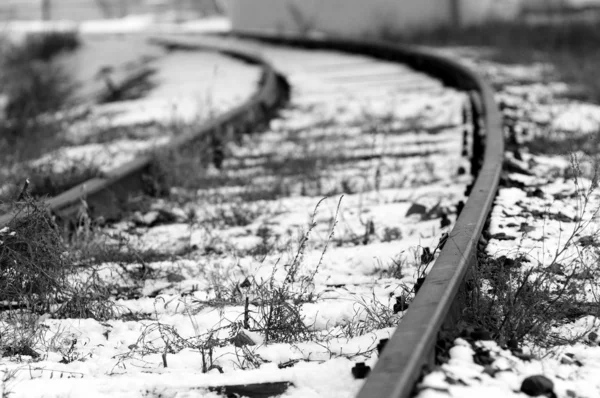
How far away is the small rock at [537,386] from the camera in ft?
6.65

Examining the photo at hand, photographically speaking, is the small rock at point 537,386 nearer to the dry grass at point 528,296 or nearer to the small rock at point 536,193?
the dry grass at point 528,296

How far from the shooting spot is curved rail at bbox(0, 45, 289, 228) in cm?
418

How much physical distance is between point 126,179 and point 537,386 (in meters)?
3.33

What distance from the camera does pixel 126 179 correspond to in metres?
4.93

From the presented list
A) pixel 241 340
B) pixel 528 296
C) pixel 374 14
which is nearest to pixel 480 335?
pixel 528 296

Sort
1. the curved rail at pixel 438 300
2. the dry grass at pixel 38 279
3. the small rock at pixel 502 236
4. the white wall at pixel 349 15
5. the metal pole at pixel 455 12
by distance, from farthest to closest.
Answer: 1. the white wall at pixel 349 15
2. the metal pole at pixel 455 12
3. the small rock at pixel 502 236
4. the dry grass at pixel 38 279
5. the curved rail at pixel 438 300

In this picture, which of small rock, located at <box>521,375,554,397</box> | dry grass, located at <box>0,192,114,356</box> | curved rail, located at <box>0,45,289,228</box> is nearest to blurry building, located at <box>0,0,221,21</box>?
curved rail, located at <box>0,45,289,228</box>

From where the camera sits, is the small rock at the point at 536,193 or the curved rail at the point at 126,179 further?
the curved rail at the point at 126,179

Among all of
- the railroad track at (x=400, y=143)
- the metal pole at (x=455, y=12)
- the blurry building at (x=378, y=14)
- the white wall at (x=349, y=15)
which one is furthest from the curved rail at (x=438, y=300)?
the white wall at (x=349, y=15)

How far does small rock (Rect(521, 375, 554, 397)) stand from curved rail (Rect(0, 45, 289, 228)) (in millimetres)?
1943

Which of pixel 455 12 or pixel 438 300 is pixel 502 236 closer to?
pixel 438 300

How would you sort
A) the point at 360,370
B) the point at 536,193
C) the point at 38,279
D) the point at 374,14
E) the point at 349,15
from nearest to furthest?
1. the point at 360,370
2. the point at 38,279
3. the point at 536,193
4. the point at 374,14
5. the point at 349,15

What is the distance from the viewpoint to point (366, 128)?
6.98 m

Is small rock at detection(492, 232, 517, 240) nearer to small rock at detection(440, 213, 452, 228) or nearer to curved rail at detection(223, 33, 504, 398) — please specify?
curved rail at detection(223, 33, 504, 398)
